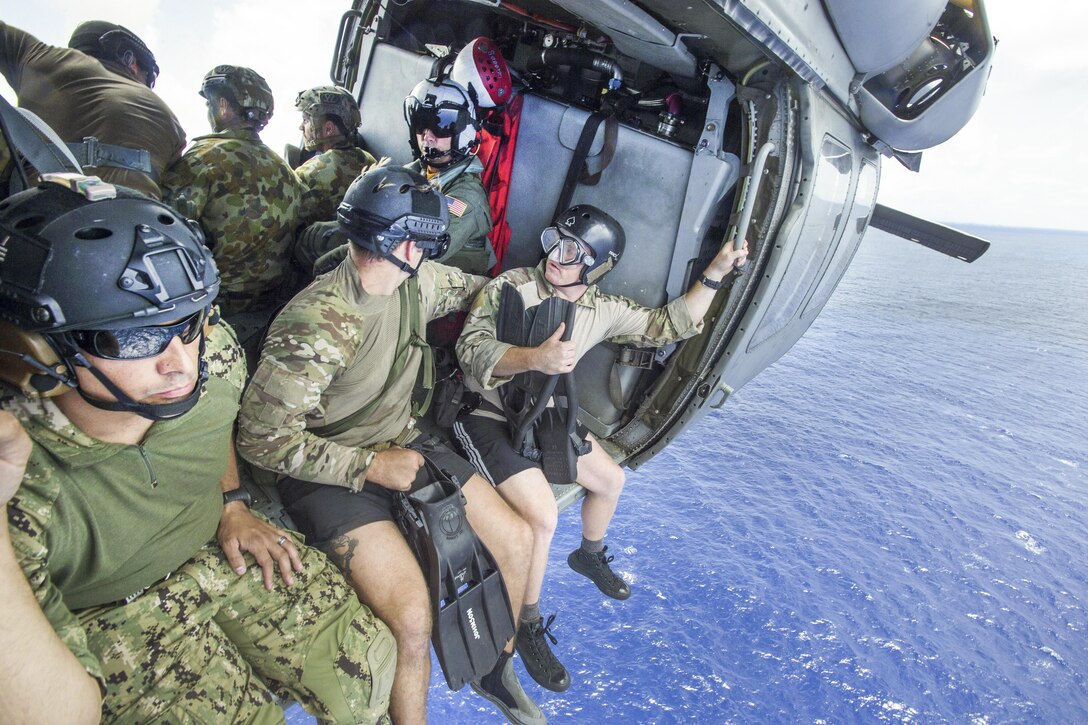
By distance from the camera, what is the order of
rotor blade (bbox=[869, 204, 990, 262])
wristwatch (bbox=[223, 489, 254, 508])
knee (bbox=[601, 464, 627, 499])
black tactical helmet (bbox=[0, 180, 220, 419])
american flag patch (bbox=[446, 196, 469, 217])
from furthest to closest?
rotor blade (bbox=[869, 204, 990, 262])
knee (bbox=[601, 464, 627, 499])
american flag patch (bbox=[446, 196, 469, 217])
wristwatch (bbox=[223, 489, 254, 508])
black tactical helmet (bbox=[0, 180, 220, 419])

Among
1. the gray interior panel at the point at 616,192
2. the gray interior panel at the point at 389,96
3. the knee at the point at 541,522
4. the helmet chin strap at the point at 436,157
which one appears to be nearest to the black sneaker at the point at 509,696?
the knee at the point at 541,522

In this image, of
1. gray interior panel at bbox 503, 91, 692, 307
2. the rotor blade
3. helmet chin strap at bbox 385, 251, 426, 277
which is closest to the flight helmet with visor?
gray interior panel at bbox 503, 91, 692, 307

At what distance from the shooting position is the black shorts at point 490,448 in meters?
2.53

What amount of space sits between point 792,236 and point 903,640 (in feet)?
10.5

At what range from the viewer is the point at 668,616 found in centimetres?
400

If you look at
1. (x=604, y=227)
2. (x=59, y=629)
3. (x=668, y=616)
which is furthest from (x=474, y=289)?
(x=668, y=616)

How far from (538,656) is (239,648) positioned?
1444 millimetres

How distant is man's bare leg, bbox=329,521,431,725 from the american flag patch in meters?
1.46

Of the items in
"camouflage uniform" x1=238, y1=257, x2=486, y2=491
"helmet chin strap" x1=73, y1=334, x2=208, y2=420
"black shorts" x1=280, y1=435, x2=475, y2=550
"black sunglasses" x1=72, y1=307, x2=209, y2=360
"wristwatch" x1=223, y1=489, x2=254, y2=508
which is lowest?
"black shorts" x1=280, y1=435, x2=475, y2=550

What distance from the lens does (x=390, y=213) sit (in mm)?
1900

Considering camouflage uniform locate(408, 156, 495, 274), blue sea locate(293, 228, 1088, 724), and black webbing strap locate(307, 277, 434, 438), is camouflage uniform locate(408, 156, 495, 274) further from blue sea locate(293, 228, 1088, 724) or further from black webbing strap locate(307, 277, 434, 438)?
blue sea locate(293, 228, 1088, 724)

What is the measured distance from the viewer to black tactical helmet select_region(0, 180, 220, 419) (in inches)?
41.0

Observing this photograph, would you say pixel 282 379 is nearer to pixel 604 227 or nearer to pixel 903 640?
pixel 604 227

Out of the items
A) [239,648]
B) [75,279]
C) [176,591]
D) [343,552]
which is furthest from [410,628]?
[75,279]
